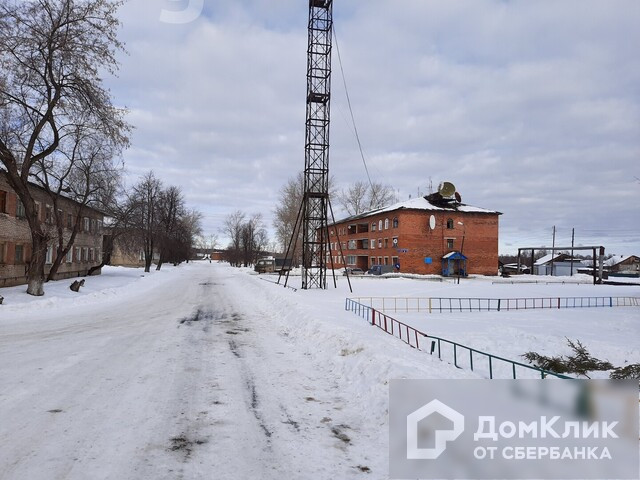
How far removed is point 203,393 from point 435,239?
52370 mm

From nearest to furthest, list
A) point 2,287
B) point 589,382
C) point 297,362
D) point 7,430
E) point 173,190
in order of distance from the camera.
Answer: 1. point 589,382
2. point 7,430
3. point 297,362
4. point 2,287
5. point 173,190

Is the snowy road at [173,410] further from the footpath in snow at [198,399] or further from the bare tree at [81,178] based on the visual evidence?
the bare tree at [81,178]

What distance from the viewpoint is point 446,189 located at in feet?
193

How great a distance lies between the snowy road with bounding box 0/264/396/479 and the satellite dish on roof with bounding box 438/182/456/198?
167 ft

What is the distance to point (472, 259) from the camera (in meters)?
58.2

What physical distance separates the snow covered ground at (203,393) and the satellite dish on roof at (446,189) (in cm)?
4466

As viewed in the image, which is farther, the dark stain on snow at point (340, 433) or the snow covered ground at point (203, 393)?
the dark stain on snow at point (340, 433)

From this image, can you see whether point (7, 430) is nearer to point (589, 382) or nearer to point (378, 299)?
point (589, 382)

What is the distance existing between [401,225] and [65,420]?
169 ft

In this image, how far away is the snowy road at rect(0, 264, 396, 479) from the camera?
467cm

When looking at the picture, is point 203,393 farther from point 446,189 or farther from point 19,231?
point 446,189

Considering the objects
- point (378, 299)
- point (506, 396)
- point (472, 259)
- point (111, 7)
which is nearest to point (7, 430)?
point (506, 396)

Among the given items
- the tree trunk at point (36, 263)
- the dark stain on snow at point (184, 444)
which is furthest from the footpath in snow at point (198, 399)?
the tree trunk at point (36, 263)

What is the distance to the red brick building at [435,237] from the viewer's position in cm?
5519
